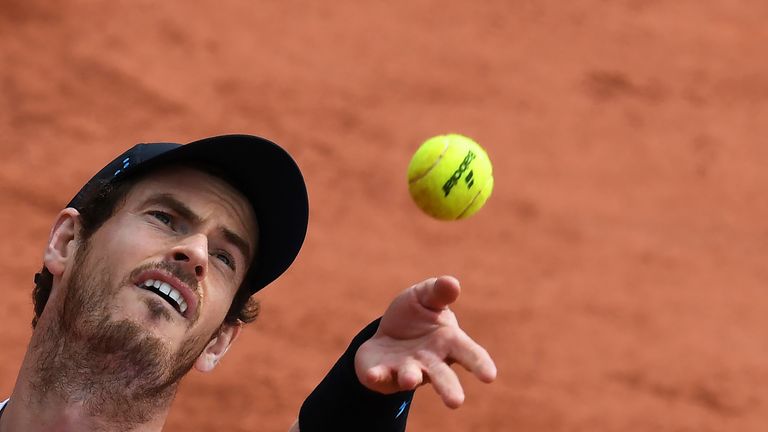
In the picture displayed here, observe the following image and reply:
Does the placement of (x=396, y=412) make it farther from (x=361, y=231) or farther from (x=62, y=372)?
(x=361, y=231)

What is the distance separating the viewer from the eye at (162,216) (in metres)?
3.10

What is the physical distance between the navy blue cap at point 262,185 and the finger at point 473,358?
0.75m

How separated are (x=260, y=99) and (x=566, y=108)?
2.30 m

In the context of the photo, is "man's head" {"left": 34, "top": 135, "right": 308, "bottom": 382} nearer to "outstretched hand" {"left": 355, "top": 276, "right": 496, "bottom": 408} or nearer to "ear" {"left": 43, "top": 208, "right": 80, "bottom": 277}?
"ear" {"left": 43, "top": 208, "right": 80, "bottom": 277}

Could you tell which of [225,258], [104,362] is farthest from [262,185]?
[104,362]

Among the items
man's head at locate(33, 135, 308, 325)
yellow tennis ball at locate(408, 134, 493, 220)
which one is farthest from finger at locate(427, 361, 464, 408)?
yellow tennis ball at locate(408, 134, 493, 220)

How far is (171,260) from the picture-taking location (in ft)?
9.70

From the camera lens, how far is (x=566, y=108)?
8.72 meters

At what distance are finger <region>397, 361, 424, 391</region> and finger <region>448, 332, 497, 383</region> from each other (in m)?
0.09

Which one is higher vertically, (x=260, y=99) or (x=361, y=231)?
(x=260, y=99)

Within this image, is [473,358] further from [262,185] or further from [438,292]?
[262,185]

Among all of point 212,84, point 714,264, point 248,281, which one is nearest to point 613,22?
point 714,264

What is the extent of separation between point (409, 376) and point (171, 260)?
73 centimetres

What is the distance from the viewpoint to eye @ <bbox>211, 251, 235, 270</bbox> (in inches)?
122
